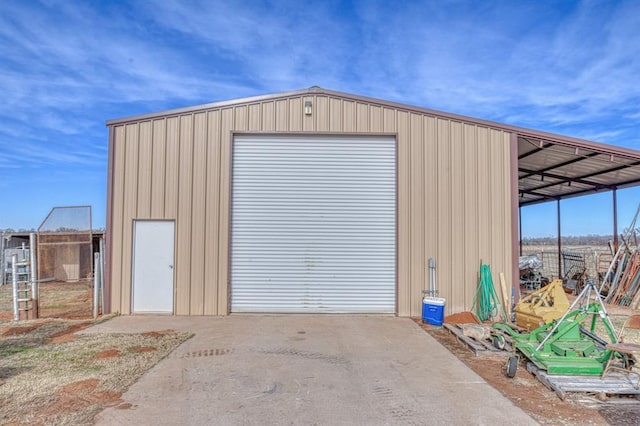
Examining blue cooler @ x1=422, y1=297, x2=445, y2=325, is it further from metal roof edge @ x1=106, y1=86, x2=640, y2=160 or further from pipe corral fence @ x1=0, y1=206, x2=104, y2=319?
pipe corral fence @ x1=0, y1=206, x2=104, y2=319

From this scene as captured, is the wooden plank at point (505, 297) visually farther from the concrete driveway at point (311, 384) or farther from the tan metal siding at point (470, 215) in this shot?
the concrete driveway at point (311, 384)

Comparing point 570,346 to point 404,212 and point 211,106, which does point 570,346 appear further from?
point 211,106

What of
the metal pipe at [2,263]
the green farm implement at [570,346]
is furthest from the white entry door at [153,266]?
the metal pipe at [2,263]

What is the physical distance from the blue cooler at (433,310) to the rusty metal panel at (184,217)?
4.85m

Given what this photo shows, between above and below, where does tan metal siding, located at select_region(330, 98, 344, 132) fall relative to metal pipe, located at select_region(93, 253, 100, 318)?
above

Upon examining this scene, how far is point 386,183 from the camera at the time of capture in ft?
31.8

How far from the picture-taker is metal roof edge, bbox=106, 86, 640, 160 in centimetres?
933

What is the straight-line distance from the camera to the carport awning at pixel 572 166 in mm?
9445

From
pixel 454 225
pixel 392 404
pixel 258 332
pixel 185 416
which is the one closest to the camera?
pixel 185 416

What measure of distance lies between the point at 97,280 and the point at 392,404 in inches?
286

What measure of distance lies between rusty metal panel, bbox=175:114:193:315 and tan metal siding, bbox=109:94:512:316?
0.07ft

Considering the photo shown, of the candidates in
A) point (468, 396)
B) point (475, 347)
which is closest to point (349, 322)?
point (475, 347)

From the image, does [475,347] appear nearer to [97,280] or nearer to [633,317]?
[633,317]

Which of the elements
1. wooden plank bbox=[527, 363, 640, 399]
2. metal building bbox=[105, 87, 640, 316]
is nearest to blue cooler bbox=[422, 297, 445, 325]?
metal building bbox=[105, 87, 640, 316]
